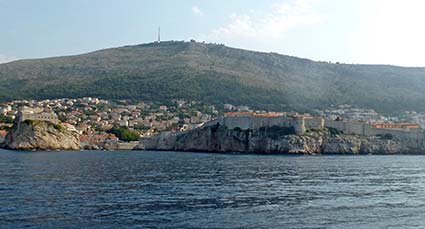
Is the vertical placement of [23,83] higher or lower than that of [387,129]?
higher

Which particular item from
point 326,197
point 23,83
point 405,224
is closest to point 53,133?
point 326,197

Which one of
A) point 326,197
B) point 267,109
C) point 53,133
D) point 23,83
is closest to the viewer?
point 326,197

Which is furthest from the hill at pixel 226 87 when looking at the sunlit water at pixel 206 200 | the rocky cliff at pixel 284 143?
the sunlit water at pixel 206 200

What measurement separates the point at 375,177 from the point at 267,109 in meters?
A: 112

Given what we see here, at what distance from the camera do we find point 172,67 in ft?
648

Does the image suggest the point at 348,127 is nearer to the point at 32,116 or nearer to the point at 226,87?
the point at 32,116

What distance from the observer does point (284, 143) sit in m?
93.4

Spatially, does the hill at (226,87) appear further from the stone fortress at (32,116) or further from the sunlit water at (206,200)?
the sunlit water at (206,200)

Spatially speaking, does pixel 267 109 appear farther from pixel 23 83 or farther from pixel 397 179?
pixel 397 179

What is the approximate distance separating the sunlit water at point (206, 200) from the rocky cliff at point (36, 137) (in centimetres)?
4583

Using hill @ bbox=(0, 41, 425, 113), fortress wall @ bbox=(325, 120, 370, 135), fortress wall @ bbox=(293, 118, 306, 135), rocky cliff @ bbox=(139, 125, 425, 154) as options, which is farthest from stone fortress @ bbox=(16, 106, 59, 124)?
hill @ bbox=(0, 41, 425, 113)

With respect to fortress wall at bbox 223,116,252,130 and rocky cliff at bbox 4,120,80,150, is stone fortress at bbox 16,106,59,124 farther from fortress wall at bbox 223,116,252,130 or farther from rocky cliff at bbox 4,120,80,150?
fortress wall at bbox 223,116,252,130

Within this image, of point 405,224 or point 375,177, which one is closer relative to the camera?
point 405,224

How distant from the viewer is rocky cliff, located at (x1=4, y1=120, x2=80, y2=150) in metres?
90.1
